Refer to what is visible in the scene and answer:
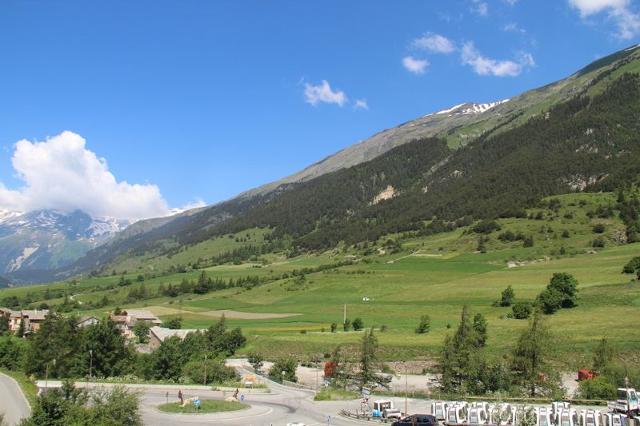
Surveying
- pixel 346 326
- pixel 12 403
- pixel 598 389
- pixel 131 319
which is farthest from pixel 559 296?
pixel 131 319

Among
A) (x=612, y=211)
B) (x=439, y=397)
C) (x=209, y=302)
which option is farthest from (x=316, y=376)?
(x=612, y=211)

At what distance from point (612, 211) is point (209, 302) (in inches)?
5203

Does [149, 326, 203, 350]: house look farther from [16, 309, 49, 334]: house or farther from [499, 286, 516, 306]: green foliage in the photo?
[499, 286, 516, 306]: green foliage

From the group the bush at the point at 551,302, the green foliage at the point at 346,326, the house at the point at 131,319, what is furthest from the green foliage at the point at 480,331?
the house at the point at 131,319

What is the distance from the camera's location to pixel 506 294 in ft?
326

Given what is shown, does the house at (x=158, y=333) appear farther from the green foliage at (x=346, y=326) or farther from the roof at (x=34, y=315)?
the roof at (x=34, y=315)

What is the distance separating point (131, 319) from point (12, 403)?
297 ft

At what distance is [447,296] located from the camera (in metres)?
118

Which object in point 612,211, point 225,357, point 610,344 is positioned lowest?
point 225,357

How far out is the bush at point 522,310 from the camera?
289 ft

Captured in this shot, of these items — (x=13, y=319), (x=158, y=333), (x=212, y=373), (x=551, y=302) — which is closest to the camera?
(x=212, y=373)

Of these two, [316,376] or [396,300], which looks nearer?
[316,376]

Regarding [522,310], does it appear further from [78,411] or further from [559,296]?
[78,411]

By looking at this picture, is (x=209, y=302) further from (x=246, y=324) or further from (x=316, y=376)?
(x=316, y=376)
